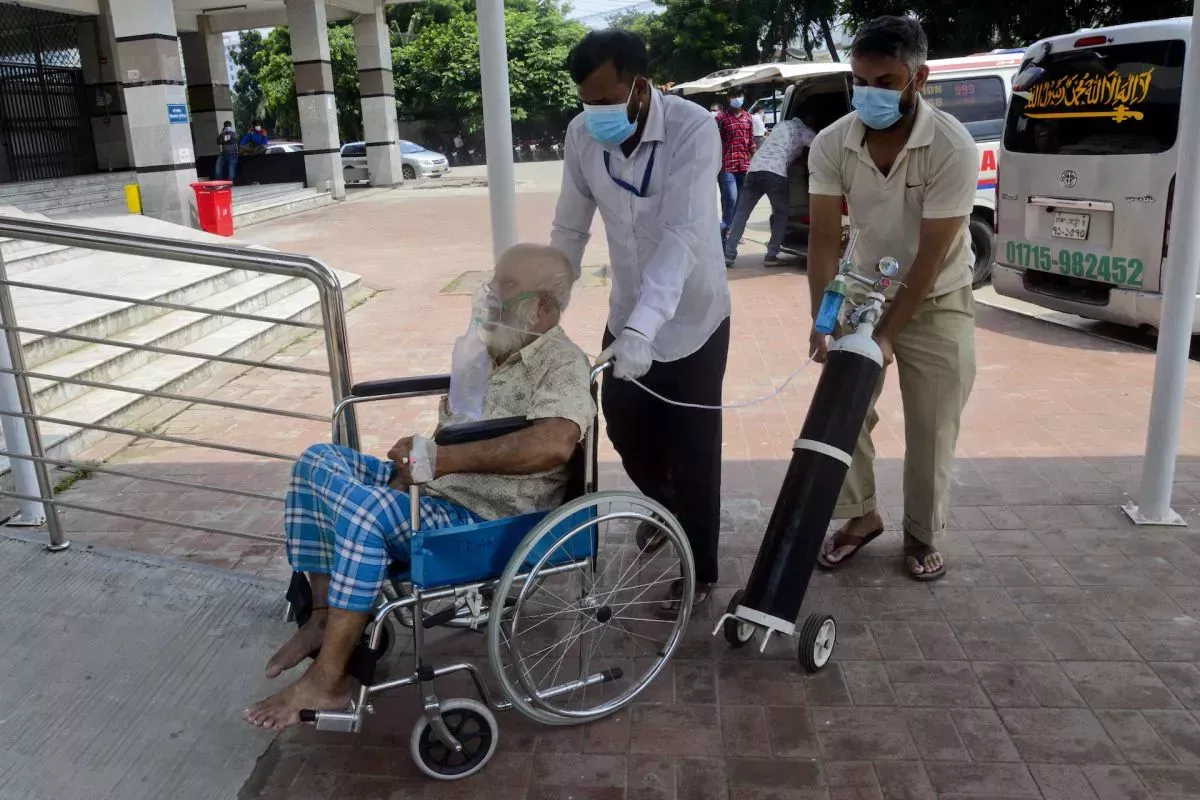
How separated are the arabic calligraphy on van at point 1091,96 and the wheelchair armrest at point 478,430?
5050 mm

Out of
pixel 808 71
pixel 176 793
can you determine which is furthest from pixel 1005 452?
pixel 808 71

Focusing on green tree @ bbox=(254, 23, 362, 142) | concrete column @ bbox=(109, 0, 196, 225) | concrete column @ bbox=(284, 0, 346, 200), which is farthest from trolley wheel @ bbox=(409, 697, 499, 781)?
green tree @ bbox=(254, 23, 362, 142)

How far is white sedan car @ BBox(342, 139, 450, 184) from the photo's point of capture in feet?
79.4

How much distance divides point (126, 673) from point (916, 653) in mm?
2284

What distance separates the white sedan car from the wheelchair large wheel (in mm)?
22290

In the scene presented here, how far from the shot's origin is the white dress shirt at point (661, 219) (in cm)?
269

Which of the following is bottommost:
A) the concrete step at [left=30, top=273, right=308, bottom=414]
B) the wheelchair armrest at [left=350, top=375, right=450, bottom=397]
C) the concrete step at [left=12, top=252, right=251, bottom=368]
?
the concrete step at [left=30, top=273, right=308, bottom=414]

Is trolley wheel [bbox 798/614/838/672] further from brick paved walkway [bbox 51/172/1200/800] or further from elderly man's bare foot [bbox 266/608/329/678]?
elderly man's bare foot [bbox 266/608/329/678]

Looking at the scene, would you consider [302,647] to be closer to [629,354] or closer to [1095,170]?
[629,354]

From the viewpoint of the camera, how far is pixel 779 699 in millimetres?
2672

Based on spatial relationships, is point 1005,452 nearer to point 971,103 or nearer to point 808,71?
point 971,103

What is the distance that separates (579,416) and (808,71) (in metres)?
8.88

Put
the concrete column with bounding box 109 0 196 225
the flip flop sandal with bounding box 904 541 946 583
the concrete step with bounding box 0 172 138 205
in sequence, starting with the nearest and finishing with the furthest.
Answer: the flip flop sandal with bounding box 904 541 946 583 < the concrete column with bounding box 109 0 196 225 < the concrete step with bounding box 0 172 138 205

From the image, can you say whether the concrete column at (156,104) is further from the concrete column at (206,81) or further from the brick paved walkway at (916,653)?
the brick paved walkway at (916,653)
